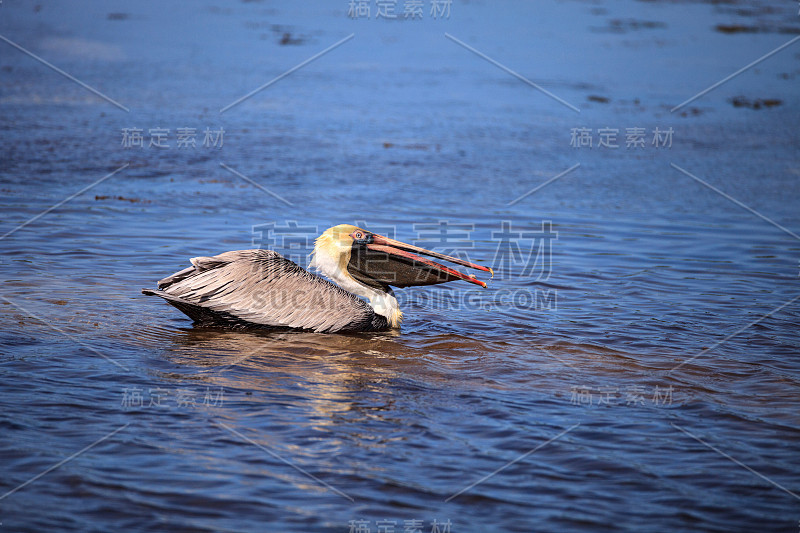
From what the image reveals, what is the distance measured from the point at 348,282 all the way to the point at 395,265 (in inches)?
15.5

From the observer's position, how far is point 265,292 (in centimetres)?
543

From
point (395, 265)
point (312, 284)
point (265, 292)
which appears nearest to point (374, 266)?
point (395, 265)

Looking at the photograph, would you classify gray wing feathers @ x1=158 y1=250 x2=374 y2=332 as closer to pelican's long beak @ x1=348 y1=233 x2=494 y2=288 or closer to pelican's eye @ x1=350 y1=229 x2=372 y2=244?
pelican's long beak @ x1=348 y1=233 x2=494 y2=288

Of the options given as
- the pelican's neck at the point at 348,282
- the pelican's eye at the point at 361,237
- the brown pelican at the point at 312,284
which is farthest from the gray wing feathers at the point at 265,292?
the pelican's eye at the point at 361,237

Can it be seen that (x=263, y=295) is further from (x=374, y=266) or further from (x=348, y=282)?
(x=374, y=266)

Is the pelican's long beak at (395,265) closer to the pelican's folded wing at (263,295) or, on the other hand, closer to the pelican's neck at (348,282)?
the pelican's neck at (348,282)

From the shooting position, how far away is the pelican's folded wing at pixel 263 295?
5348 millimetres

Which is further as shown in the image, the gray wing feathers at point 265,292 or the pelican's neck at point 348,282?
the pelican's neck at point 348,282

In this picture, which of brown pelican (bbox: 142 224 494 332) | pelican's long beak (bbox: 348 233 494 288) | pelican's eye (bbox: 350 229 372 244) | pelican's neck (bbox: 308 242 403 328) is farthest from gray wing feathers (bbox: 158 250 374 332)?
pelican's eye (bbox: 350 229 372 244)

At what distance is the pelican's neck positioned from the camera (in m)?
5.62

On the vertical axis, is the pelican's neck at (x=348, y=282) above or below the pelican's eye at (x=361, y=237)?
below

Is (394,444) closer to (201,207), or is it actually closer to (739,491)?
(739,491)

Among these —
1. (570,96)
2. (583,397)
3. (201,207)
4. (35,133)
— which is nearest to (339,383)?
(583,397)

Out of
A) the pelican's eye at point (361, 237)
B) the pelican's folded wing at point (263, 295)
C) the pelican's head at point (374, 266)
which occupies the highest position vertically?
the pelican's eye at point (361, 237)
